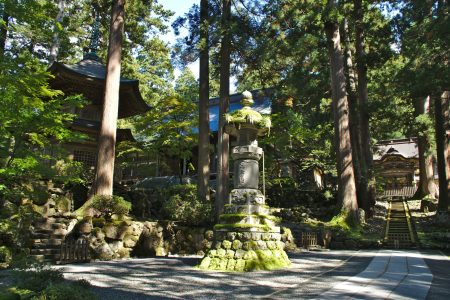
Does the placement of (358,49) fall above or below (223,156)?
above

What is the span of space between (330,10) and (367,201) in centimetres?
1031

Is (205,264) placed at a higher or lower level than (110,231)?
lower

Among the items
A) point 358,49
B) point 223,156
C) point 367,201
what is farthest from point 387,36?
point 223,156

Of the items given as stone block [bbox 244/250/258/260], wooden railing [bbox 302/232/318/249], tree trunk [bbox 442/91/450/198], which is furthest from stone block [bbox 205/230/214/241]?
tree trunk [bbox 442/91/450/198]

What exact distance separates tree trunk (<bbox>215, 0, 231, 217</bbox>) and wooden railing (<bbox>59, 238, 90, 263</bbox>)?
5.56 meters

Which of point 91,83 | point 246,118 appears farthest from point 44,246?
point 91,83

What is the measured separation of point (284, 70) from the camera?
1858 centimetres

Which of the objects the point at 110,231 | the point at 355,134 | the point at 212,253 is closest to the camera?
the point at 212,253

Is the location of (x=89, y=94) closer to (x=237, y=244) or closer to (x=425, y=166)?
(x=237, y=244)

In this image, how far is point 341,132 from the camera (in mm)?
17188

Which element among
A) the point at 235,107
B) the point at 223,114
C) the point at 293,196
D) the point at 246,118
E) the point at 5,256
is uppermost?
the point at 235,107

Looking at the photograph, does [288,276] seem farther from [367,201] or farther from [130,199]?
[367,201]

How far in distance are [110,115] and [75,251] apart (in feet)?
17.9

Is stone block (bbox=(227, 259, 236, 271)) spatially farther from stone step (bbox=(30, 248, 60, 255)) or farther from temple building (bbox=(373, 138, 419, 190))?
temple building (bbox=(373, 138, 419, 190))
